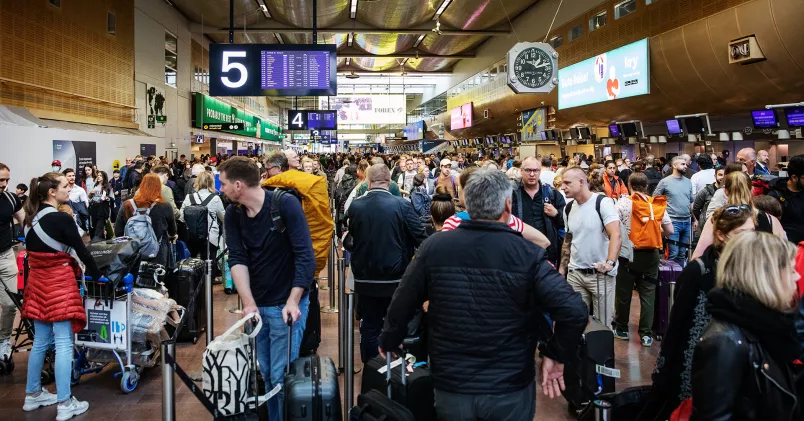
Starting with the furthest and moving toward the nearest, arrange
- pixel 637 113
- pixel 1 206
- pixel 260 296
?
pixel 637 113
pixel 1 206
pixel 260 296

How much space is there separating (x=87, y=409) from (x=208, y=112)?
2891 centimetres

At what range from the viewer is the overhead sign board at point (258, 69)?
14391mm

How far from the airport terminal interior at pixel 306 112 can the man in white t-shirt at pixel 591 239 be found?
35 cm

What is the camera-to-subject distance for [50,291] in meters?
4.55

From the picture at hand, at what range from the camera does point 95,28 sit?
782 inches

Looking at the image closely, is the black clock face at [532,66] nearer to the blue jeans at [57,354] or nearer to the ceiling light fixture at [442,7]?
the ceiling light fixture at [442,7]

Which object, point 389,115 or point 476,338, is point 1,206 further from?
point 389,115

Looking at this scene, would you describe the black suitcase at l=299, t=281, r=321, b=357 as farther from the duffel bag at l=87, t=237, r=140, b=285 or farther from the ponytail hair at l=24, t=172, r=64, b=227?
the ponytail hair at l=24, t=172, r=64, b=227

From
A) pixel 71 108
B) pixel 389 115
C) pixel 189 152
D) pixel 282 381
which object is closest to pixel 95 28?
pixel 71 108

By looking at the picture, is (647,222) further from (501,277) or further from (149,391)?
(149,391)

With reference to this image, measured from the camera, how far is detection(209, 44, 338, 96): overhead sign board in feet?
47.2

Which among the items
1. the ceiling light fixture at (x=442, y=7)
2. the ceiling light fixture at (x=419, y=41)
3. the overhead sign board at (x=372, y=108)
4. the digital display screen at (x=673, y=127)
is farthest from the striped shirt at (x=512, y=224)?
the overhead sign board at (x=372, y=108)

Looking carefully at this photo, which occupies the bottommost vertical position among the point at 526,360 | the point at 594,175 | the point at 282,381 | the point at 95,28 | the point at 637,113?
the point at 282,381

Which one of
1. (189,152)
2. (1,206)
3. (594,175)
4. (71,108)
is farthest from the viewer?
(189,152)
